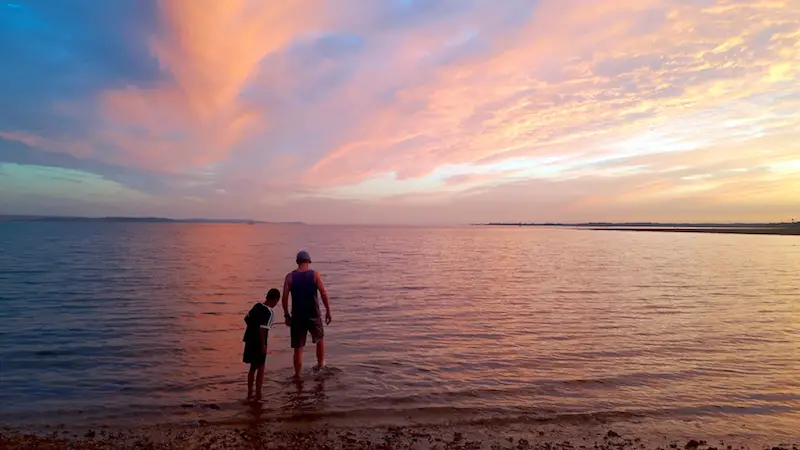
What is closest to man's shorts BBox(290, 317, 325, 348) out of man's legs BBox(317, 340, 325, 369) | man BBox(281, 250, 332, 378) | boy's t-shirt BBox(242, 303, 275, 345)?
man BBox(281, 250, 332, 378)

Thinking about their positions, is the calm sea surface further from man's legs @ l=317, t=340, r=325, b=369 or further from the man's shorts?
the man's shorts

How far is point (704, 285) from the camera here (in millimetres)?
26172

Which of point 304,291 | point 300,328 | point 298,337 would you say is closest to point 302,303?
point 304,291

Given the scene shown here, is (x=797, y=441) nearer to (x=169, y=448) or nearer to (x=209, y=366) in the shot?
(x=169, y=448)

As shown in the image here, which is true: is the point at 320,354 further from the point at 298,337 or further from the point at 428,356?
the point at 428,356

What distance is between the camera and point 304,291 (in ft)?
33.4

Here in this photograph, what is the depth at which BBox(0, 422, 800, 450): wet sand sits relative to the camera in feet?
22.6

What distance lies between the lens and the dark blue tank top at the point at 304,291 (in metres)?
10.2

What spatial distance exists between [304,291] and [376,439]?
3944 millimetres

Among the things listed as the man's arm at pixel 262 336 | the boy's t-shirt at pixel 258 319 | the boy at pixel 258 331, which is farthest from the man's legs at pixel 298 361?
the boy's t-shirt at pixel 258 319

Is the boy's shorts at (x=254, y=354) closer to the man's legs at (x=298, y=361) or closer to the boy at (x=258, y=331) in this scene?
the boy at (x=258, y=331)

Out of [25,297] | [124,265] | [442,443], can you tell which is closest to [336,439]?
[442,443]

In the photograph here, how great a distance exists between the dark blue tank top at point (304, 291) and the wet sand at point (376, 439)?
301cm

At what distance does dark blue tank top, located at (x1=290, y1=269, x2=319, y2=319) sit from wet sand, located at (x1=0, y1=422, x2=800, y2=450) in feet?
9.86
